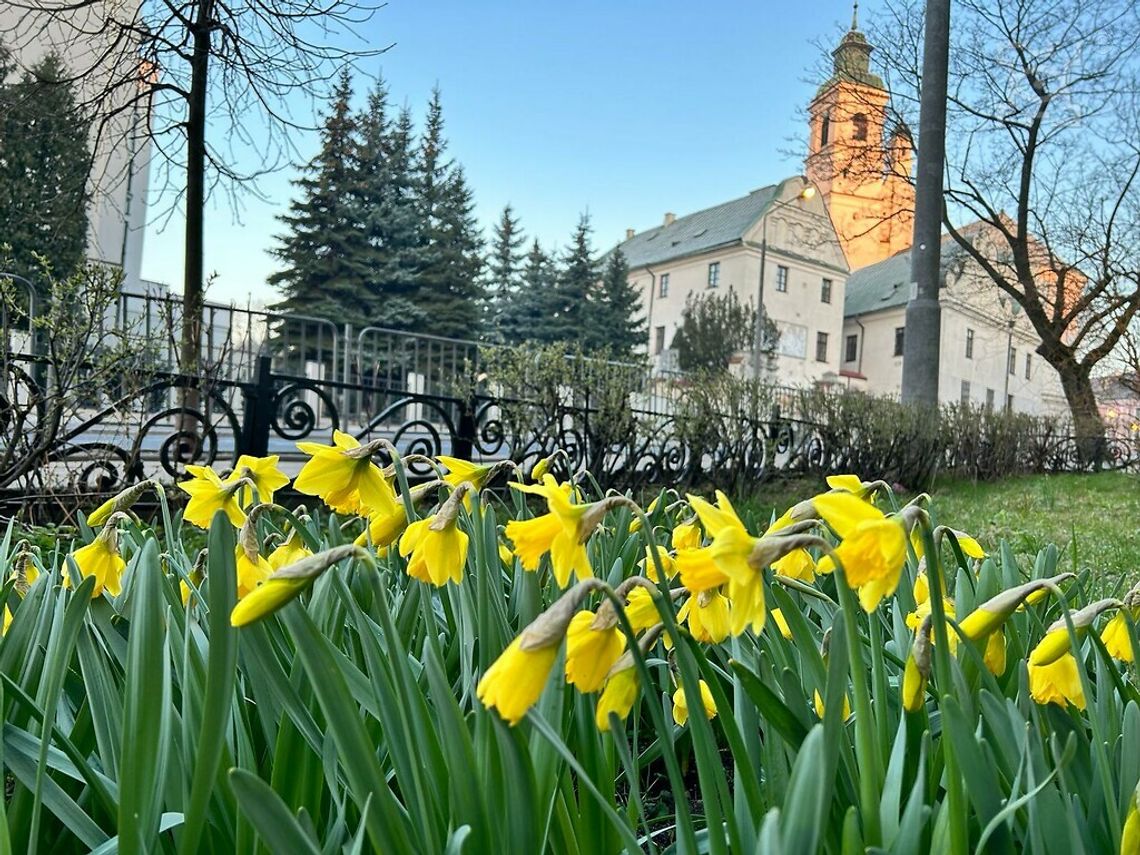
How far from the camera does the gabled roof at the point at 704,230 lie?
36.4 metres

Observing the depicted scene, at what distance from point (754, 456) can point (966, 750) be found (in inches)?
228

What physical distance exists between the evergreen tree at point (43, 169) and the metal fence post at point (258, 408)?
4.79 feet

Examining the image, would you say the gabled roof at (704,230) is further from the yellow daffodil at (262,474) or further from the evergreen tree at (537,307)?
the yellow daffodil at (262,474)

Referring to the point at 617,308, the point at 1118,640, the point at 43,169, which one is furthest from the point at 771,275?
the point at 1118,640

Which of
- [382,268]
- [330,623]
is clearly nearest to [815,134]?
[382,268]

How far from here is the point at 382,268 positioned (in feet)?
84.6

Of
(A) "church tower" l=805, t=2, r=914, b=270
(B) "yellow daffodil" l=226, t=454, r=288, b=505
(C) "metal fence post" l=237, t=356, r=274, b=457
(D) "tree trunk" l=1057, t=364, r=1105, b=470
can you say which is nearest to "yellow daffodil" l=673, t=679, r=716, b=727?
(B) "yellow daffodil" l=226, t=454, r=288, b=505

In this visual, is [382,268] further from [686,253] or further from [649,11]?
[686,253]

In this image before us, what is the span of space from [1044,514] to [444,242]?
23703mm

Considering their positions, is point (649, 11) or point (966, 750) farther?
point (649, 11)

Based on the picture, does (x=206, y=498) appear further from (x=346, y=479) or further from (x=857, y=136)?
(x=857, y=136)

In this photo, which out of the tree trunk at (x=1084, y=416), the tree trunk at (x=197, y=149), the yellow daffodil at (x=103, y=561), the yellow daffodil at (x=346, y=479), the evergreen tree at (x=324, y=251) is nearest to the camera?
the yellow daffodil at (x=346, y=479)

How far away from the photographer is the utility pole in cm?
880

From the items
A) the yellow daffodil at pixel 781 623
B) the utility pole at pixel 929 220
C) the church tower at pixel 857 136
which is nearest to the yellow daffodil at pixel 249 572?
the yellow daffodil at pixel 781 623
